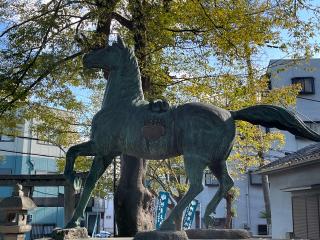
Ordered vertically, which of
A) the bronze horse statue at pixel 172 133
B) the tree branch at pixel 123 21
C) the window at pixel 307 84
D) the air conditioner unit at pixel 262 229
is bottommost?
the air conditioner unit at pixel 262 229

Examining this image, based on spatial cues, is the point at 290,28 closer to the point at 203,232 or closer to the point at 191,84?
the point at 191,84

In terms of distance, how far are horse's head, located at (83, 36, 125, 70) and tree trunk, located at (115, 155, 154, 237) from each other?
4.13 metres

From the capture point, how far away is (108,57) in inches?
219

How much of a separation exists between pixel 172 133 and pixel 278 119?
1150 mm

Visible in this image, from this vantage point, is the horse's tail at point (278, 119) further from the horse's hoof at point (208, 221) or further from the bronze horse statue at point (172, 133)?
the horse's hoof at point (208, 221)

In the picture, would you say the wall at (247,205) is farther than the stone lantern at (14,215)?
Yes

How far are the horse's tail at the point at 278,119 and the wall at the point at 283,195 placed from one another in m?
11.0

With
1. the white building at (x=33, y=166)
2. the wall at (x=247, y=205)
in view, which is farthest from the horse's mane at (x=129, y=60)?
the wall at (x=247, y=205)

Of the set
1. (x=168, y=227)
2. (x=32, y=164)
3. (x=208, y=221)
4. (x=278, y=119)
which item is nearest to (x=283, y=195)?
(x=208, y=221)

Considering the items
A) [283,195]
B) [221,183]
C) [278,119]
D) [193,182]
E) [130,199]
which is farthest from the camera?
[283,195]

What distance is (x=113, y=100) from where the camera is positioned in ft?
17.6

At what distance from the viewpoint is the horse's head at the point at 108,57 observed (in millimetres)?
5555

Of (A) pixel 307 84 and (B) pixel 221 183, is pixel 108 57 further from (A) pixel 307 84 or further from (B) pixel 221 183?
(A) pixel 307 84

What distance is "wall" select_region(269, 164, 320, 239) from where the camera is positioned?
15.5 metres
